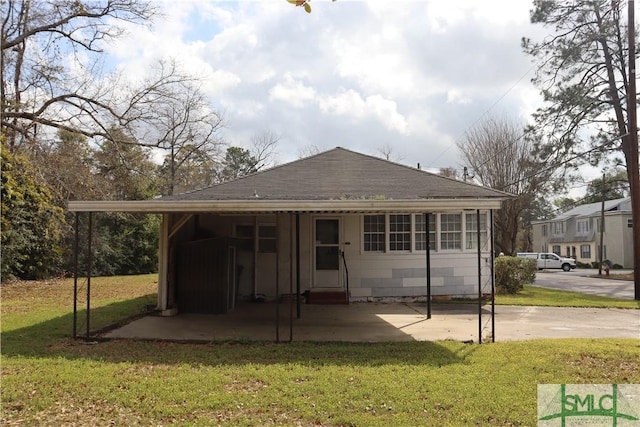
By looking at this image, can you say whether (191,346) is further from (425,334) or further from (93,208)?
(425,334)

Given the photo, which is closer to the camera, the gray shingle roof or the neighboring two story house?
the gray shingle roof

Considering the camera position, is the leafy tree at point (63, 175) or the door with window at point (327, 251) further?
the leafy tree at point (63, 175)

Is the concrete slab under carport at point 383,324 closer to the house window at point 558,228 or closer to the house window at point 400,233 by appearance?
the house window at point 400,233

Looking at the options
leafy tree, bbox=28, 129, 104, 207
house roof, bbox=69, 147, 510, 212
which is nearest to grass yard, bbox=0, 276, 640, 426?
house roof, bbox=69, 147, 510, 212

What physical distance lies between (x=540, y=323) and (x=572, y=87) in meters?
15.2

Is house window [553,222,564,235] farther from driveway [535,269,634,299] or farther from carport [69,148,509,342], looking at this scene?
carport [69,148,509,342]

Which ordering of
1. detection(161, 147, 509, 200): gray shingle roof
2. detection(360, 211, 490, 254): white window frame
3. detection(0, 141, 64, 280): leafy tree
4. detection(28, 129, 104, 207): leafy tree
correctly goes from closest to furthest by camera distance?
1. detection(161, 147, 509, 200): gray shingle roof
2. detection(360, 211, 490, 254): white window frame
3. detection(0, 141, 64, 280): leafy tree
4. detection(28, 129, 104, 207): leafy tree

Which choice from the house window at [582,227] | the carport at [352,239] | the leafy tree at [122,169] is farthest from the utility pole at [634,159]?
the house window at [582,227]

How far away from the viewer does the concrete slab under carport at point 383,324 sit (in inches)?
311

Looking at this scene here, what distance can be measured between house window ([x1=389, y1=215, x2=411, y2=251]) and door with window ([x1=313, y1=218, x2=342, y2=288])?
1426 millimetres

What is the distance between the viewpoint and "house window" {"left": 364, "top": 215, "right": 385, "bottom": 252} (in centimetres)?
1252

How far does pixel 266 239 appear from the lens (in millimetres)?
12422

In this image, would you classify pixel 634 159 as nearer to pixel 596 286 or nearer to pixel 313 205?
pixel 596 286

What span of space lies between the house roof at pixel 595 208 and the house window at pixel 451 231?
123ft
